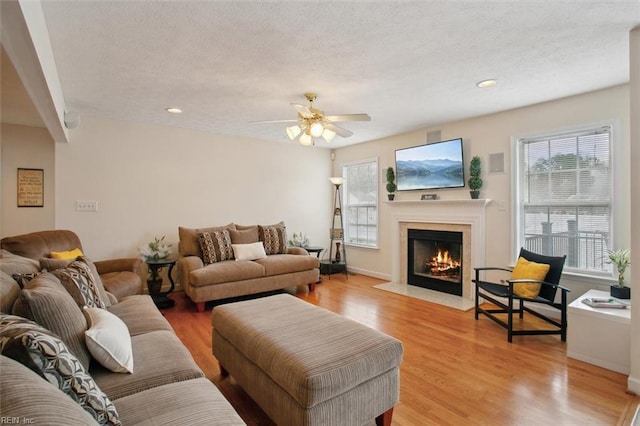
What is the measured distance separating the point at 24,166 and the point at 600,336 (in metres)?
6.54

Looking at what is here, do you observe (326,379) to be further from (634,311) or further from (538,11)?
A: (538,11)

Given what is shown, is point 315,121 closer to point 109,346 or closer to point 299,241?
point 109,346

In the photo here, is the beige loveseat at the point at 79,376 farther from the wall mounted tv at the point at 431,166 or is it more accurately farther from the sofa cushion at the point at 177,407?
the wall mounted tv at the point at 431,166

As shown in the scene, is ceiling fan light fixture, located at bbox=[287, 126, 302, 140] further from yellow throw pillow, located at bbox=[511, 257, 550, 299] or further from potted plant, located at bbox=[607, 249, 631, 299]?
potted plant, located at bbox=[607, 249, 631, 299]

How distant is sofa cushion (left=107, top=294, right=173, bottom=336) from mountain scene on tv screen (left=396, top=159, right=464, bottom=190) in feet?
12.7

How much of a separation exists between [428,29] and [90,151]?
4.28 m

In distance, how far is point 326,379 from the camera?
5.01ft

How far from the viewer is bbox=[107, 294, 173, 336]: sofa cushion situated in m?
2.03

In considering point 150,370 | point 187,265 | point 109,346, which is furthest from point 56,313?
point 187,265

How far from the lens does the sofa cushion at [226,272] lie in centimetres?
388

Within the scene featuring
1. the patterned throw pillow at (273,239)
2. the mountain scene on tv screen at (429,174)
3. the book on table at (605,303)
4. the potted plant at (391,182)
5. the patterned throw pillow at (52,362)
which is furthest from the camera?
the potted plant at (391,182)

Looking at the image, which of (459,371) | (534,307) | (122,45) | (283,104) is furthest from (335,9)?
(534,307)

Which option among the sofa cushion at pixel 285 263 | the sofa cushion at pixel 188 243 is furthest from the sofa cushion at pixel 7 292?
the sofa cushion at pixel 285 263

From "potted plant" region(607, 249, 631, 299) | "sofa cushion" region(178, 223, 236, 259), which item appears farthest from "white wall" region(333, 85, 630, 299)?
"sofa cushion" region(178, 223, 236, 259)
